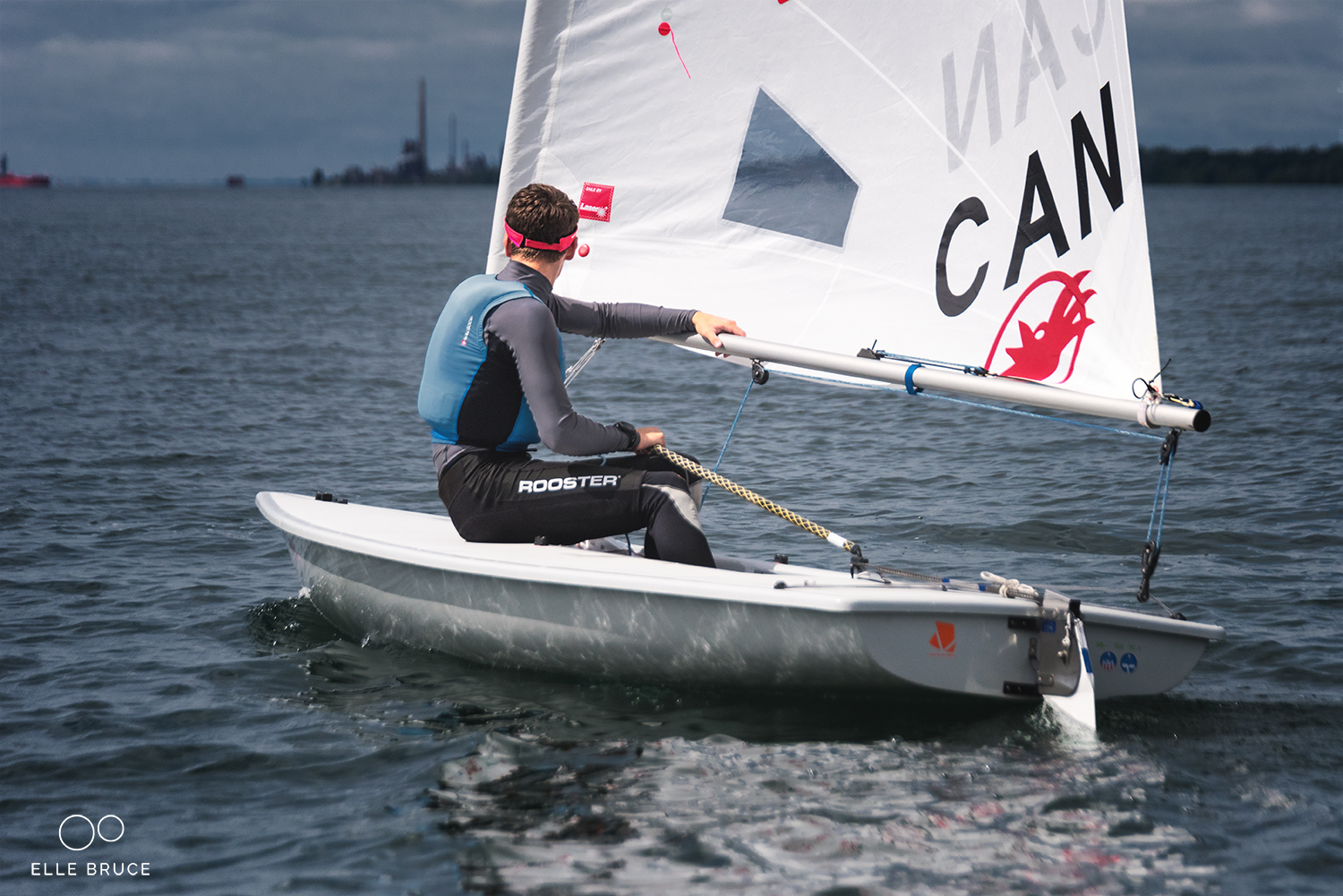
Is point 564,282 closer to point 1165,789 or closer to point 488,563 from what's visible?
point 488,563

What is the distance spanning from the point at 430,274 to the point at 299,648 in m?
26.0

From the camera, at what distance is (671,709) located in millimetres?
4449

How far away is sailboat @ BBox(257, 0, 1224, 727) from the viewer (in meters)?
4.10

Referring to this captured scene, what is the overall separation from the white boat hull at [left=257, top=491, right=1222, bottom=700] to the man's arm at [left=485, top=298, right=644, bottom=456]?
0.44 meters

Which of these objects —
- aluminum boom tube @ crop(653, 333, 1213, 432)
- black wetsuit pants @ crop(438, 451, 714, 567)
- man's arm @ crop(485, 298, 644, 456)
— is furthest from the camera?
black wetsuit pants @ crop(438, 451, 714, 567)

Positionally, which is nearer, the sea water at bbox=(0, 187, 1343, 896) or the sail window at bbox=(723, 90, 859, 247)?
the sea water at bbox=(0, 187, 1343, 896)

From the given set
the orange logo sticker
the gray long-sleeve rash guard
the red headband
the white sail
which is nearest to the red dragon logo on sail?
the white sail

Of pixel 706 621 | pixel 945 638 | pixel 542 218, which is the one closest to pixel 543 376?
pixel 542 218

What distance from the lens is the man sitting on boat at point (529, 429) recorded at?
14.1 ft

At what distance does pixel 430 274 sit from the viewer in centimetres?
3047

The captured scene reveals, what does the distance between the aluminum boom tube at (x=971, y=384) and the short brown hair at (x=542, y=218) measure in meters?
0.66

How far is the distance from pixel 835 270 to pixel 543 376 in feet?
3.99

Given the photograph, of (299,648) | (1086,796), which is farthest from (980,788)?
(299,648)

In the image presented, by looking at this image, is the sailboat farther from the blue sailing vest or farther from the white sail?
the blue sailing vest
